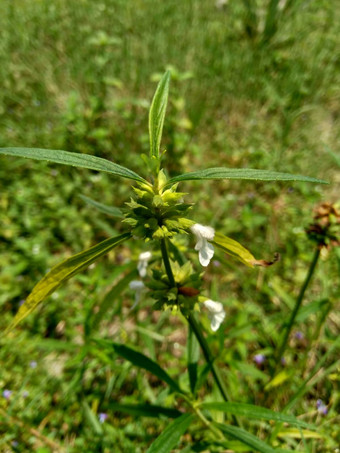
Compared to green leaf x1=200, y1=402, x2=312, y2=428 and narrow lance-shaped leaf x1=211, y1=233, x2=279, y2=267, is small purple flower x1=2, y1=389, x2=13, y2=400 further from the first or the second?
narrow lance-shaped leaf x1=211, y1=233, x2=279, y2=267

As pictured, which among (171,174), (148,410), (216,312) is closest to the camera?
(216,312)

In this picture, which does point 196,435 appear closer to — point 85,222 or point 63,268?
point 63,268

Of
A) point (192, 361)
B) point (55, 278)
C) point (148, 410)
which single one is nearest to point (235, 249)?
point (55, 278)

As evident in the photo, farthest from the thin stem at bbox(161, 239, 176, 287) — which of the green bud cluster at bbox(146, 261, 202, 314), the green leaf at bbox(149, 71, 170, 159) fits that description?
the green leaf at bbox(149, 71, 170, 159)

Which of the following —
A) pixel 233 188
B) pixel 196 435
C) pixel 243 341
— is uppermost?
pixel 233 188

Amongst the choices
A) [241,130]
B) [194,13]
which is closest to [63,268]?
[241,130]

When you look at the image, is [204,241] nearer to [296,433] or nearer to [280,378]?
[280,378]

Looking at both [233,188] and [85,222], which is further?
[233,188]

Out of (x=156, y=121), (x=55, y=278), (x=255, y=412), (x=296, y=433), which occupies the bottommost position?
(x=296, y=433)
